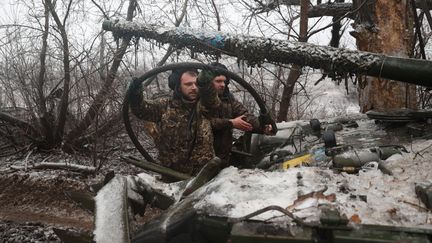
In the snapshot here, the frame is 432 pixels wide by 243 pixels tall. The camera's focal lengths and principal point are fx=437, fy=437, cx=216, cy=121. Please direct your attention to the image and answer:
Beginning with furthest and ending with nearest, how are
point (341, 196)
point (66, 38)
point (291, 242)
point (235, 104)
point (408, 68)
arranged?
1. point (66, 38)
2. point (235, 104)
3. point (408, 68)
4. point (341, 196)
5. point (291, 242)

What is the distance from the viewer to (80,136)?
7.30m

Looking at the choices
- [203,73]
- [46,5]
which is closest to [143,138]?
[46,5]

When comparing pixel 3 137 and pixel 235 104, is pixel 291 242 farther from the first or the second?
pixel 3 137

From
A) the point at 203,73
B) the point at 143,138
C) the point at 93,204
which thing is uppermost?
the point at 203,73

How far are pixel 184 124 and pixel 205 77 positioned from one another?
0.68 meters

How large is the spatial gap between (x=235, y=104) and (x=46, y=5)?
406 cm

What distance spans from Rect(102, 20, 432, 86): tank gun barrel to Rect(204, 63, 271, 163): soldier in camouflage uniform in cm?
62

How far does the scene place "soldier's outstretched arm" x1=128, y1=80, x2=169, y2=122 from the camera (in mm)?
3725

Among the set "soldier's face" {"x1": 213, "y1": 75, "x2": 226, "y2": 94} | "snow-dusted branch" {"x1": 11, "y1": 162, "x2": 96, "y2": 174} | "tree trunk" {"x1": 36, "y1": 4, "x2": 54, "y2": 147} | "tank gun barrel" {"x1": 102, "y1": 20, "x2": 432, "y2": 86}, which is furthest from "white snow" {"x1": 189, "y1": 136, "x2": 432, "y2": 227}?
"tree trunk" {"x1": 36, "y1": 4, "x2": 54, "y2": 147}

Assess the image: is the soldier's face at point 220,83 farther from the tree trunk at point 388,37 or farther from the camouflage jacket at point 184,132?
the tree trunk at point 388,37

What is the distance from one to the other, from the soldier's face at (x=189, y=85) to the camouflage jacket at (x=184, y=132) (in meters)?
0.08

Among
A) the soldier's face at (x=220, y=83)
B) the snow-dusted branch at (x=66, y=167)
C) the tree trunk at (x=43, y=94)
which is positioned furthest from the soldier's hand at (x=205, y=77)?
the tree trunk at (x=43, y=94)

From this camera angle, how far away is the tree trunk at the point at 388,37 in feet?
18.6

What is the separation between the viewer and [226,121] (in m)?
4.04
